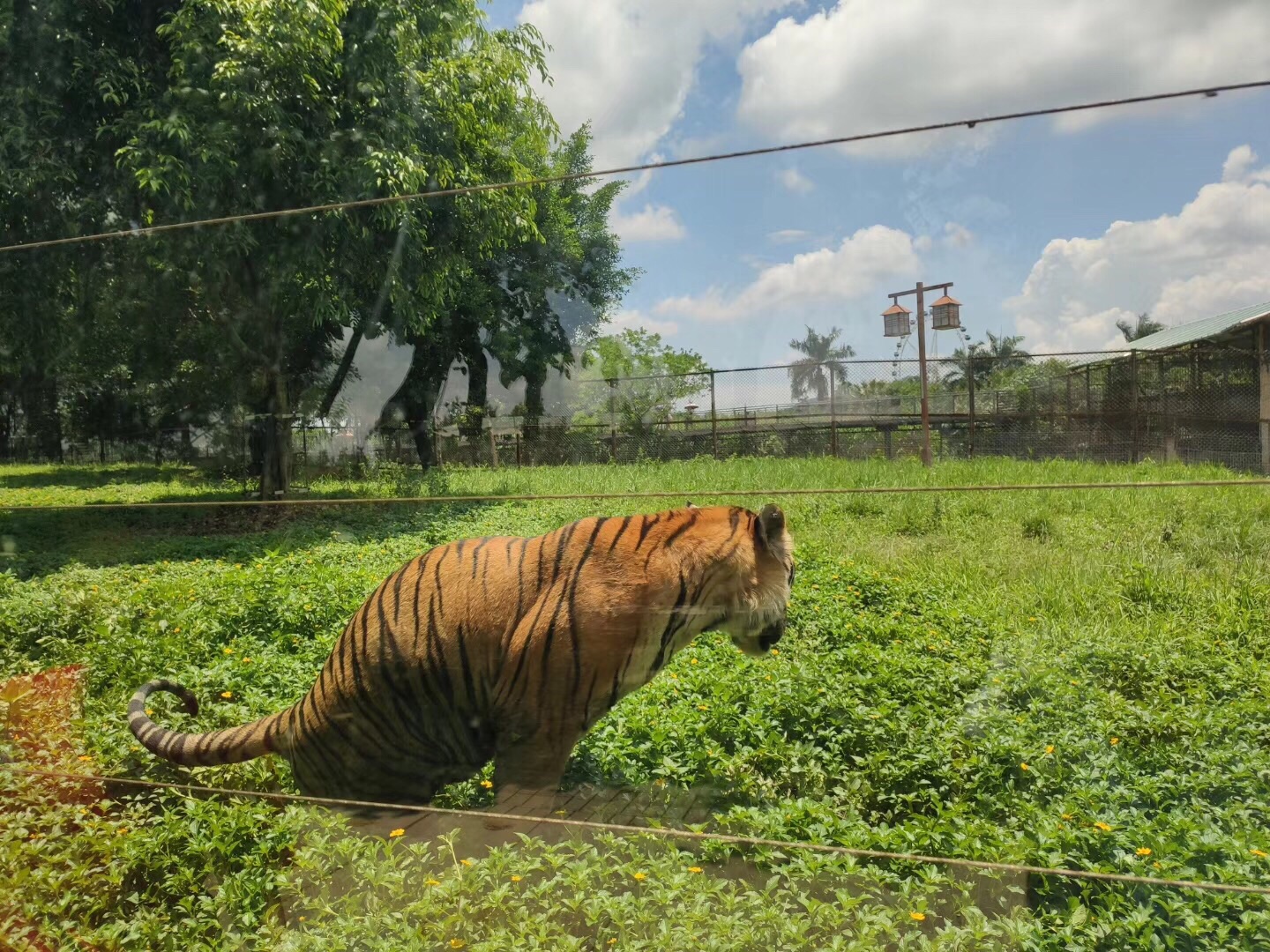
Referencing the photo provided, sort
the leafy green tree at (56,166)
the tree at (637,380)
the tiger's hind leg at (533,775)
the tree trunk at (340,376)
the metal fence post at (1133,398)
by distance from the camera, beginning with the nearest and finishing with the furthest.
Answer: the metal fence post at (1133,398) → the tiger's hind leg at (533,775) → the tree at (637,380) → the tree trunk at (340,376) → the leafy green tree at (56,166)

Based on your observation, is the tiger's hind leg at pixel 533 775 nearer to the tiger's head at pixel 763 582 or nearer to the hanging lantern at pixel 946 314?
the tiger's head at pixel 763 582

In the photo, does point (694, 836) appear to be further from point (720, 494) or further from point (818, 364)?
point (818, 364)

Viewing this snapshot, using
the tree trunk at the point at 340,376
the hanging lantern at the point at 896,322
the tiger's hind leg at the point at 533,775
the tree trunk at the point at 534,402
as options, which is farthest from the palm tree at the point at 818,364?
the tree trunk at the point at 340,376

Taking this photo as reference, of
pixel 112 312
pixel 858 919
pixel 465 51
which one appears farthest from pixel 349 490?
pixel 858 919

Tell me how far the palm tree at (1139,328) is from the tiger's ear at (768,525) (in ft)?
3.64

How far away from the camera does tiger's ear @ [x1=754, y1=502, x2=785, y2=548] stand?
240cm

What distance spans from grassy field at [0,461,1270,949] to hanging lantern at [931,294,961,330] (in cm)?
44

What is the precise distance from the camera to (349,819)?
273 centimetres

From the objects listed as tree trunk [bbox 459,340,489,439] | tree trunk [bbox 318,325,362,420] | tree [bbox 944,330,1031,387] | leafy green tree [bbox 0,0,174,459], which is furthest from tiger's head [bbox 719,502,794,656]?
leafy green tree [bbox 0,0,174,459]

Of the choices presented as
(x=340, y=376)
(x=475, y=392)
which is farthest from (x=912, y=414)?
(x=340, y=376)

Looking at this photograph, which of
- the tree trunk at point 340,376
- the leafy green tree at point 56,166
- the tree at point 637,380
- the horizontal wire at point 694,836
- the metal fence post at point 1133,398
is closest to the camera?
the horizontal wire at point 694,836

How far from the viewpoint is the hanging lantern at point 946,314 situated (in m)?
2.45

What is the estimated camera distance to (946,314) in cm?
246

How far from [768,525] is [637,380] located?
778mm
